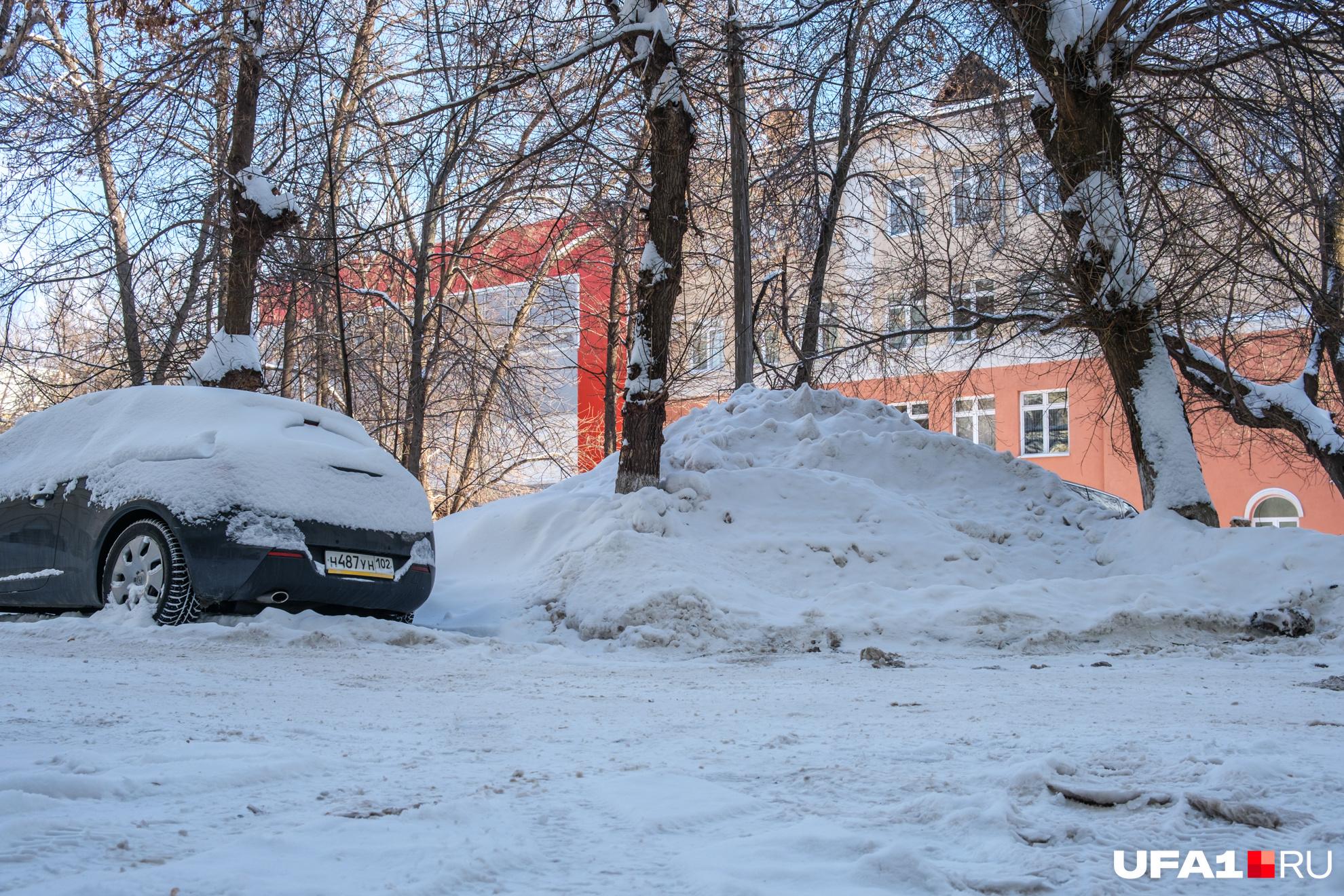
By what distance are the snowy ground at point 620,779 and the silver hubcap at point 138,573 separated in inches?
44.7

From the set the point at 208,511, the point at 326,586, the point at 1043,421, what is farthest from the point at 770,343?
the point at 208,511

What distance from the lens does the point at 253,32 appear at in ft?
32.8

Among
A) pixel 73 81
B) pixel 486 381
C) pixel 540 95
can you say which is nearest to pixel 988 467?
pixel 540 95

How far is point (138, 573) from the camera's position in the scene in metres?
5.90

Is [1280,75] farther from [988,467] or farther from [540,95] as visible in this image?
[540,95]

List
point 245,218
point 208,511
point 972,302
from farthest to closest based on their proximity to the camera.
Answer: point 972,302, point 245,218, point 208,511

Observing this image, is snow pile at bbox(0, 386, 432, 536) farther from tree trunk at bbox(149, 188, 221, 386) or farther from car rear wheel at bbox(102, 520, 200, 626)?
tree trunk at bbox(149, 188, 221, 386)

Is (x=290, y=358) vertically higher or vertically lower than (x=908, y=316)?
lower

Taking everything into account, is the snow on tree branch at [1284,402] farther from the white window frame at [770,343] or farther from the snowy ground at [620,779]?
the white window frame at [770,343]

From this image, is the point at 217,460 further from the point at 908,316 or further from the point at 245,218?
the point at 908,316

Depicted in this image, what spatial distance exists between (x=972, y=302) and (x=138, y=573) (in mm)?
8582

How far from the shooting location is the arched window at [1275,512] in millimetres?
21594

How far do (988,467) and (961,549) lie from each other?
2.06 meters

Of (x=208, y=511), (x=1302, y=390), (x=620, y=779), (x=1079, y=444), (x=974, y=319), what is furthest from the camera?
(x=1079, y=444)
